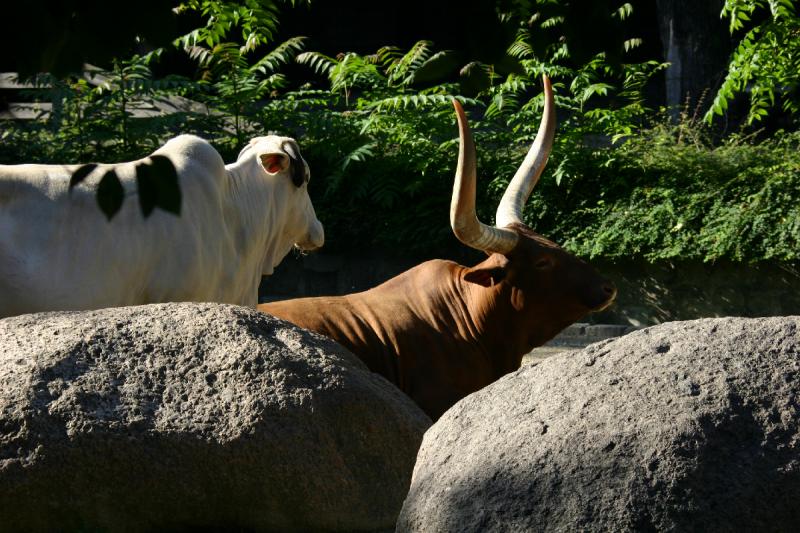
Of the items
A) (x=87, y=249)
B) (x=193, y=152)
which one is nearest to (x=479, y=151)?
(x=193, y=152)

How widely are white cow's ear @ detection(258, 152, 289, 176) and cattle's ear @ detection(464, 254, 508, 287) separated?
1.35 meters

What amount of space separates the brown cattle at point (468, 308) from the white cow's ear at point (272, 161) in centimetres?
105

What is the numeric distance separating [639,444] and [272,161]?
3889mm

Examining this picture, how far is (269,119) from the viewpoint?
11.7 m

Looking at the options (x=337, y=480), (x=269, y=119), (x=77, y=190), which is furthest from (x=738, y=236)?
(x=337, y=480)

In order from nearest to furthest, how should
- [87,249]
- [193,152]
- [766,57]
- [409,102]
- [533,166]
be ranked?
[87,249] < [193,152] < [533,166] < [766,57] < [409,102]

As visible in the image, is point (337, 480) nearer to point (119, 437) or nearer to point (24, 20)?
point (119, 437)

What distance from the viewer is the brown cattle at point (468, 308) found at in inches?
204

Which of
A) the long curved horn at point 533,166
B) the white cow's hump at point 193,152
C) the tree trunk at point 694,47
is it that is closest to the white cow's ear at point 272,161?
the white cow's hump at point 193,152

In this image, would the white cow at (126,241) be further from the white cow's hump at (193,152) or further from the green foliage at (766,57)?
the green foliage at (766,57)

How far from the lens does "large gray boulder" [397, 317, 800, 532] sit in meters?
2.60

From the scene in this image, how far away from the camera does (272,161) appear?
6.24 meters

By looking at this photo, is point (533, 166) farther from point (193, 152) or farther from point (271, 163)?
point (193, 152)

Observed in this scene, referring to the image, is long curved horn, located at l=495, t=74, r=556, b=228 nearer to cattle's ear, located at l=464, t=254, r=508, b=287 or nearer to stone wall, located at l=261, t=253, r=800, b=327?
cattle's ear, located at l=464, t=254, r=508, b=287
